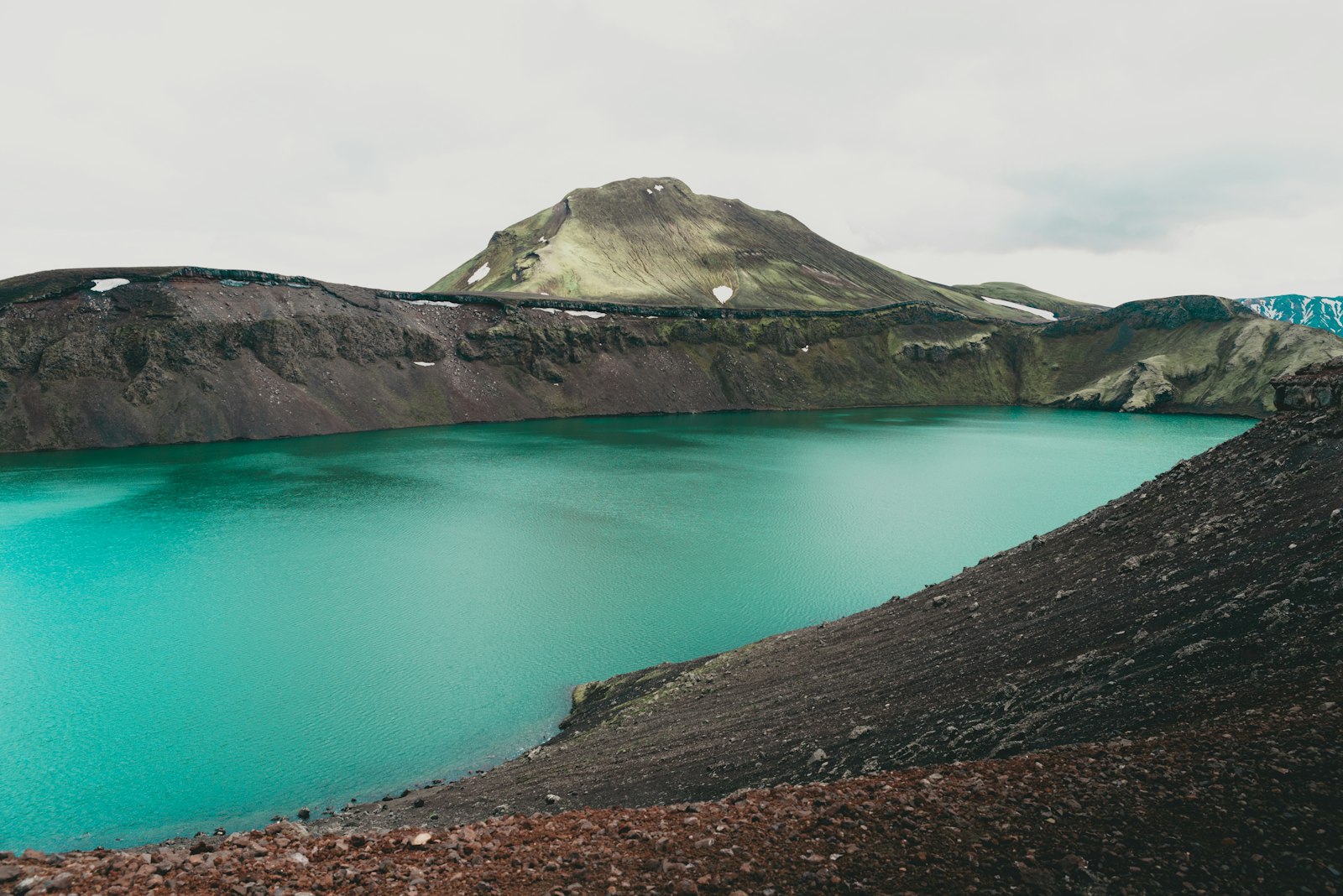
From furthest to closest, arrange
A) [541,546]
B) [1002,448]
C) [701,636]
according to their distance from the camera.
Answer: [1002,448]
[541,546]
[701,636]

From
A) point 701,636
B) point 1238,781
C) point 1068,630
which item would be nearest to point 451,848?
point 1238,781

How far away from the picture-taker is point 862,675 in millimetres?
16078

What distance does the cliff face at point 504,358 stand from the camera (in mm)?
84188

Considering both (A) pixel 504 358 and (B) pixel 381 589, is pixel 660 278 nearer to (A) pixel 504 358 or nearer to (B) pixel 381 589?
(A) pixel 504 358

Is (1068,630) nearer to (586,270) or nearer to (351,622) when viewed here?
(351,622)

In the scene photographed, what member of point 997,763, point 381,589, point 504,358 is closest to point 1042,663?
point 997,763

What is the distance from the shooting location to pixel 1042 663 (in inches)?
506

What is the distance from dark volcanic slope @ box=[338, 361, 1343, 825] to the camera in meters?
9.77

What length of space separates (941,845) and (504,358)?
374ft

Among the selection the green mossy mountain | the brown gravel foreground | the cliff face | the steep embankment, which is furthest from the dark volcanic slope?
the green mossy mountain

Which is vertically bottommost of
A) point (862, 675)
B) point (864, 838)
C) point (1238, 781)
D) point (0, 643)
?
point (0, 643)

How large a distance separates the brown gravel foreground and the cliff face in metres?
91.0

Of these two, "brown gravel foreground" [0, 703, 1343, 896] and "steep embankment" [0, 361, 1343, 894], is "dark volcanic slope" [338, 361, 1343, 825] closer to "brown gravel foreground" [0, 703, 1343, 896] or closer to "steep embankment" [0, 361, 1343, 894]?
"steep embankment" [0, 361, 1343, 894]

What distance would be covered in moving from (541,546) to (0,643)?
22321 mm
